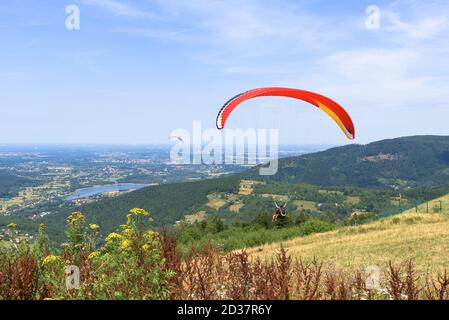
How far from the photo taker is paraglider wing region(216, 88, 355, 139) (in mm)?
15260

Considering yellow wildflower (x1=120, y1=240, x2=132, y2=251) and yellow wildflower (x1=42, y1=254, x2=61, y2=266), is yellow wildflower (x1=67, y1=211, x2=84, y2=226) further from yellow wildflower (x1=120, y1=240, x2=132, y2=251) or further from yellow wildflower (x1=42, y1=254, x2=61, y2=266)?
yellow wildflower (x1=120, y1=240, x2=132, y2=251)

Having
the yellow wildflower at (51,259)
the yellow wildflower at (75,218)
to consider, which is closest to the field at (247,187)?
the yellow wildflower at (75,218)

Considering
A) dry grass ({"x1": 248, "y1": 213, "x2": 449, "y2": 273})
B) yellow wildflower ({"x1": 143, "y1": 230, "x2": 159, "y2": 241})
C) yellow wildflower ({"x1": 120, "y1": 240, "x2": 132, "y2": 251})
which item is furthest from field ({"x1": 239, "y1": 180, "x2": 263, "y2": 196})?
yellow wildflower ({"x1": 120, "y1": 240, "x2": 132, "y2": 251})

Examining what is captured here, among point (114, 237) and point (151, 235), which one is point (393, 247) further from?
point (114, 237)

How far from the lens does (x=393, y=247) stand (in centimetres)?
2431

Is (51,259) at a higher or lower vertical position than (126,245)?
lower

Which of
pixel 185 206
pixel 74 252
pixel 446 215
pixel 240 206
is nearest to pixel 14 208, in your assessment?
pixel 185 206

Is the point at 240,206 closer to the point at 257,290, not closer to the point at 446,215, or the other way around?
the point at 446,215

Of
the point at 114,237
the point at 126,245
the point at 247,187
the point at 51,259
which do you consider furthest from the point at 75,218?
the point at 247,187

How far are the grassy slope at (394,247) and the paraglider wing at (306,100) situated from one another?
5594mm

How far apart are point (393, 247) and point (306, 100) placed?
40.6 ft

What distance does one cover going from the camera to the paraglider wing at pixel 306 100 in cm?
1526

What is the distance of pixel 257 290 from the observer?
514cm

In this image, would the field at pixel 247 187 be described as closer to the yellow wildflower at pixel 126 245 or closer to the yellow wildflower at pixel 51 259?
the yellow wildflower at pixel 51 259
